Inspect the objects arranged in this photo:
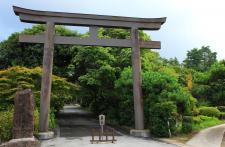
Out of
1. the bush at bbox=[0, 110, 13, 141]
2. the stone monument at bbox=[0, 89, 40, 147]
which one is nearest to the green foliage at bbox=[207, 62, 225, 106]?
the bush at bbox=[0, 110, 13, 141]

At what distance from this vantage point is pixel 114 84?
87.2ft

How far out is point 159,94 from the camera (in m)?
20.9

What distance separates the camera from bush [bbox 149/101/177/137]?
1976 centimetres

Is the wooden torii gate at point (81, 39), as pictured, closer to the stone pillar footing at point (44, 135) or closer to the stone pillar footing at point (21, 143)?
the stone pillar footing at point (44, 135)

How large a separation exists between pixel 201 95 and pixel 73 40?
19.3 meters

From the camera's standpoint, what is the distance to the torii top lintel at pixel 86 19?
795 inches

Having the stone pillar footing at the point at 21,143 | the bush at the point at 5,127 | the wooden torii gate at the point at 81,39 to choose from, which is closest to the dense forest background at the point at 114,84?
the bush at the point at 5,127

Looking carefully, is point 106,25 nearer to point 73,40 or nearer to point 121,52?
point 73,40

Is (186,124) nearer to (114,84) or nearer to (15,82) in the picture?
(114,84)

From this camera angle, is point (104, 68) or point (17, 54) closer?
point (104, 68)

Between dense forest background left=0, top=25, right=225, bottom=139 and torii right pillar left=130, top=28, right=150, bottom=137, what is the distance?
20.5 inches

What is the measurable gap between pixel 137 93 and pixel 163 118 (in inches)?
90.1

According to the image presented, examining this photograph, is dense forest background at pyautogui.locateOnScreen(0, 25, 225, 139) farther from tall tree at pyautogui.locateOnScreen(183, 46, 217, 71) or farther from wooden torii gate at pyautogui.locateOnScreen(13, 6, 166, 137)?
tall tree at pyautogui.locateOnScreen(183, 46, 217, 71)

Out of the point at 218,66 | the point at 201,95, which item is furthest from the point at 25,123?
the point at 201,95
